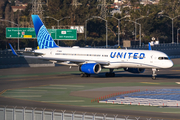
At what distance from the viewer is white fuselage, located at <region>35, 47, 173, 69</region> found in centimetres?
4562

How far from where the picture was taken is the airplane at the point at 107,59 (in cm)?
4581

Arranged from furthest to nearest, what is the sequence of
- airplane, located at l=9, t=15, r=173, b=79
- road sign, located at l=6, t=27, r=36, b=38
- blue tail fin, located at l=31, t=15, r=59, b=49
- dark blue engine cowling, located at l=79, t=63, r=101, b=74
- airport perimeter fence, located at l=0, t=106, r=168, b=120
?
road sign, located at l=6, t=27, r=36, b=38 < blue tail fin, located at l=31, t=15, r=59, b=49 < dark blue engine cowling, located at l=79, t=63, r=101, b=74 < airplane, located at l=9, t=15, r=173, b=79 < airport perimeter fence, located at l=0, t=106, r=168, b=120

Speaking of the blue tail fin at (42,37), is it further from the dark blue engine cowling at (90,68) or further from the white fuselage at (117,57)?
the dark blue engine cowling at (90,68)

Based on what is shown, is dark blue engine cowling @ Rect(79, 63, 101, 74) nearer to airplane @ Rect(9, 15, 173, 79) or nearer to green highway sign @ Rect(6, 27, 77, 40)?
airplane @ Rect(9, 15, 173, 79)

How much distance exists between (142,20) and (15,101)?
13989cm

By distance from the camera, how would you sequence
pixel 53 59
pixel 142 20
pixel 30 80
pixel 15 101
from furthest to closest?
pixel 142 20 → pixel 53 59 → pixel 30 80 → pixel 15 101

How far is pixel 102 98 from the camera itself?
1250 inches

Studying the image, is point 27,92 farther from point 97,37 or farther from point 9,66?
point 97,37

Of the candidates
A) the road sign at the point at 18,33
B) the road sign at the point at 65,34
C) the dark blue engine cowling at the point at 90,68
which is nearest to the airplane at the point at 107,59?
the dark blue engine cowling at the point at 90,68

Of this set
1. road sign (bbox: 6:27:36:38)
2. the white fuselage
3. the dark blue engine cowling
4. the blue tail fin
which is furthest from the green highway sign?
the dark blue engine cowling

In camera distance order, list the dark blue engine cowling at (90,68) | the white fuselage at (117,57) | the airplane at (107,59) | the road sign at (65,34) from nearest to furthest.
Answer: the white fuselage at (117,57)
the airplane at (107,59)
the dark blue engine cowling at (90,68)
the road sign at (65,34)

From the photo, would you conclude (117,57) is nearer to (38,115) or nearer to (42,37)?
(42,37)

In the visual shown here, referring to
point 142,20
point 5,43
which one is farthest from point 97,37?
point 5,43

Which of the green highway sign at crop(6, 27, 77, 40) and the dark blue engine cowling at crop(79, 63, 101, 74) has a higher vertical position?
the green highway sign at crop(6, 27, 77, 40)
